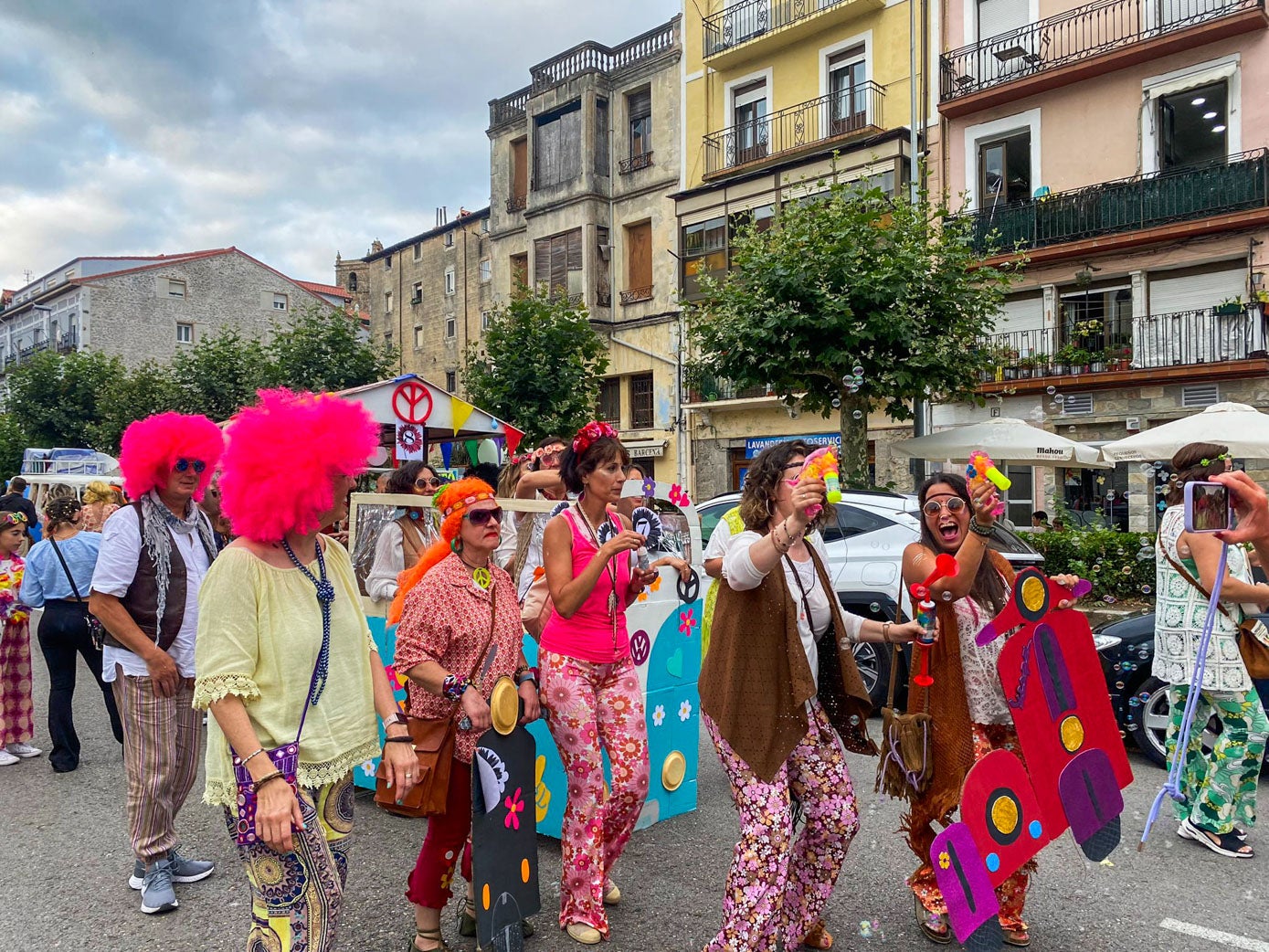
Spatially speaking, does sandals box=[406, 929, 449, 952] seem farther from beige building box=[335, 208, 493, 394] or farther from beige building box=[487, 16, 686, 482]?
beige building box=[335, 208, 493, 394]

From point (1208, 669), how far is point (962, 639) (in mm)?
1685

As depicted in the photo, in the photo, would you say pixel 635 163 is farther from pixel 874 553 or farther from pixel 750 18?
pixel 874 553

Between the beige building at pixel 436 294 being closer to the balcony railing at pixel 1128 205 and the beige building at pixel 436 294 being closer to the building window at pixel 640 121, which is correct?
the building window at pixel 640 121

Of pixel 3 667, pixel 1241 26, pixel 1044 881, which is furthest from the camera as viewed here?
pixel 1241 26

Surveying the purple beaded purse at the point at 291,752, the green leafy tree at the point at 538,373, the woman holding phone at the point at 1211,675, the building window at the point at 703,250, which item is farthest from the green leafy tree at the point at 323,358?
the purple beaded purse at the point at 291,752

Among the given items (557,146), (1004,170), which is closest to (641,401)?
(557,146)

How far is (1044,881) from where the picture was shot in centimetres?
390

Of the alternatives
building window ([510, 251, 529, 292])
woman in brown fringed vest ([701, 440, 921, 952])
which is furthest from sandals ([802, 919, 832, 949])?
building window ([510, 251, 529, 292])

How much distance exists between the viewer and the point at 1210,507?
9.80 feet

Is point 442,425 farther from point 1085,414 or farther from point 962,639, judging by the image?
point 1085,414

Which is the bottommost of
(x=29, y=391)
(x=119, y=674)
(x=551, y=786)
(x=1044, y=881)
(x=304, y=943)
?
(x=1044, y=881)

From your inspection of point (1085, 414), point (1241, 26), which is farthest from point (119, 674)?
point (1241, 26)

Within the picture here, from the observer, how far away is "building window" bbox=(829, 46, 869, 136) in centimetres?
1956

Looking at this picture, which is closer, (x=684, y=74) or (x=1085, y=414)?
(x=1085, y=414)
